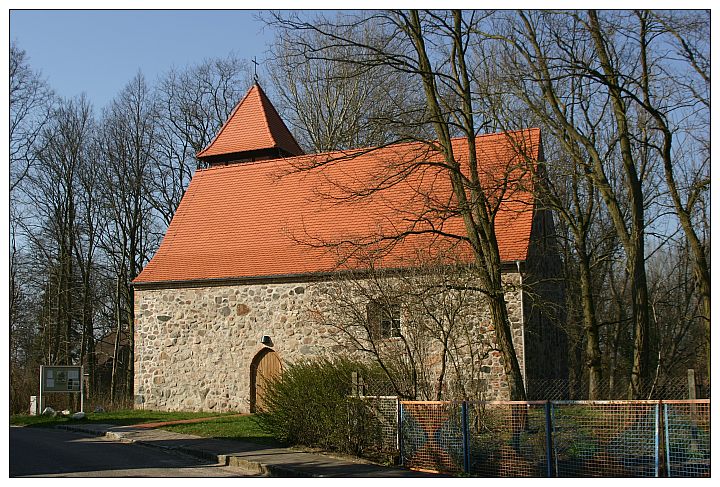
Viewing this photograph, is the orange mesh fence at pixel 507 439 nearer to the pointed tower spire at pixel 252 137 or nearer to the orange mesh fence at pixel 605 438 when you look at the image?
the orange mesh fence at pixel 605 438

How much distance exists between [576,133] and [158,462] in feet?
29.8

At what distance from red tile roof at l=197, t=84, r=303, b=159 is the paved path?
12978mm

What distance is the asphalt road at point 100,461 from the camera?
11961mm

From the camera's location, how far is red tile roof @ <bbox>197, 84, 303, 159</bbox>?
2803 cm

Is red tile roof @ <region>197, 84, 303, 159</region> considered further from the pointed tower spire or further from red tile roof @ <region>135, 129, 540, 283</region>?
red tile roof @ <region>135, 129, 540, 283</region>

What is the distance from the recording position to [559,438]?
11.4 metres

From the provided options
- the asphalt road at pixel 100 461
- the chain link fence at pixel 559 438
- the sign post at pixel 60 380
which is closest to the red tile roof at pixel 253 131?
the sign post at pixel 60 380

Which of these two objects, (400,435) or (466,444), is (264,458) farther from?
(466,444)

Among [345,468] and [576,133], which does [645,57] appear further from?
[345,468]

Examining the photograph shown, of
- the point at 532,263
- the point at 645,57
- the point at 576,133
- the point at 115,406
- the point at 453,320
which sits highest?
the point at 645,57

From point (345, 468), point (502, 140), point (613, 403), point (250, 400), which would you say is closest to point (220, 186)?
point (250, 400)

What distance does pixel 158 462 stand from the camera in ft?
43.7

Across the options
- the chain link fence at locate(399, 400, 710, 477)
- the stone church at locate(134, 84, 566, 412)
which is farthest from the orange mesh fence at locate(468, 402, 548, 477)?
the stone church at locate(134, 84, 566, 412)

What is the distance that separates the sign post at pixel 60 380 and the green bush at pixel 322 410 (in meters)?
11.0
